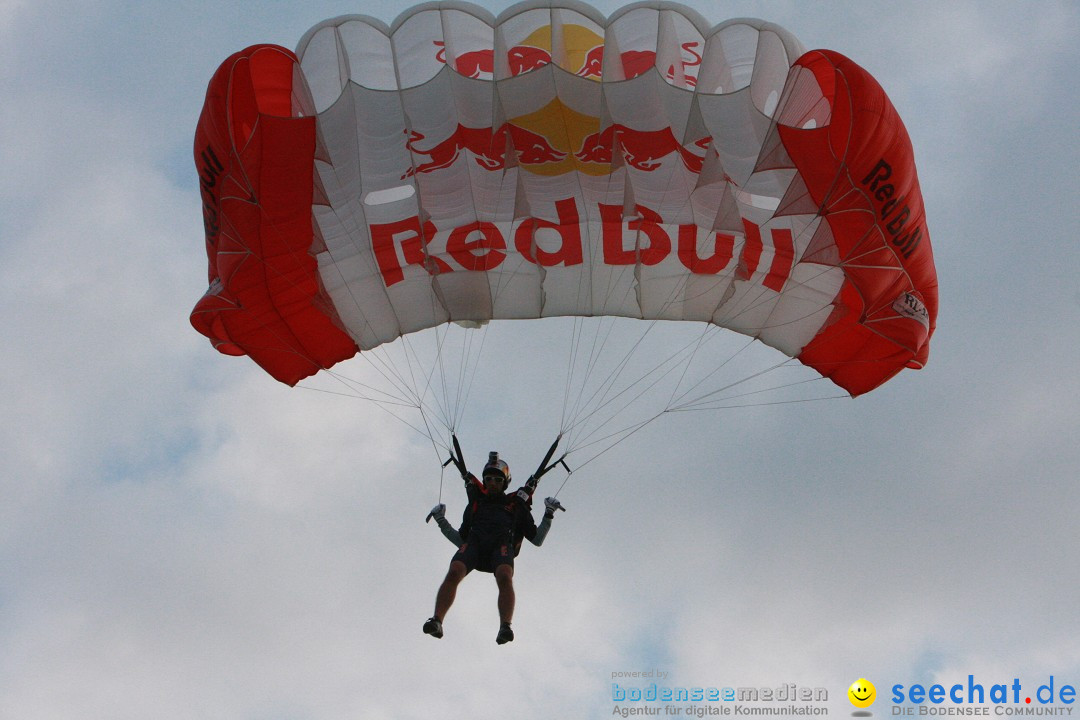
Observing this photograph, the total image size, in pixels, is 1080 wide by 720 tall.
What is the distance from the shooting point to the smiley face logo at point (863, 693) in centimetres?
1420

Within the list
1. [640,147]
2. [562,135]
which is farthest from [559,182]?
[640,147]

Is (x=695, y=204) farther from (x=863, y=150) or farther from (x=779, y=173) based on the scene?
(x=863, y=150)

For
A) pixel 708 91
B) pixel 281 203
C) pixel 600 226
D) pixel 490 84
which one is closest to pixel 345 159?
pixel 281 203

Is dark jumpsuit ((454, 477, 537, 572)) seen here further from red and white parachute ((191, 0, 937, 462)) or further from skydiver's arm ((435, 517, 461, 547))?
red and white parachute ((191, 0, 937, 462))

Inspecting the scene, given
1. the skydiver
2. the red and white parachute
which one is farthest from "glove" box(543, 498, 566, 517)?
the red and white parachute

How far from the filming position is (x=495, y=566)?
1138 centimetres

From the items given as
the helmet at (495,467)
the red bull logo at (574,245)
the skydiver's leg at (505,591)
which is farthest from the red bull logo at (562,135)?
the skydiver's leg at (505,591)

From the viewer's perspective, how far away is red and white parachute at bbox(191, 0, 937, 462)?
11.4m

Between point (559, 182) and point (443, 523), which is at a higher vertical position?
point (559, 182)

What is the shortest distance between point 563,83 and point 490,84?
0.66 meters

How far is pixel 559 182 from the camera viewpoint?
12.3m

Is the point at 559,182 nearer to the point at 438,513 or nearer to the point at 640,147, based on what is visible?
the point at 640,147

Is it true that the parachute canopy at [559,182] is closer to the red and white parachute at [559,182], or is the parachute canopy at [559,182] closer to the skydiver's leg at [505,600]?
the red and white parachute at [559,182]

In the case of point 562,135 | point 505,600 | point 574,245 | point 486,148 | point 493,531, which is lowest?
point 505,600
